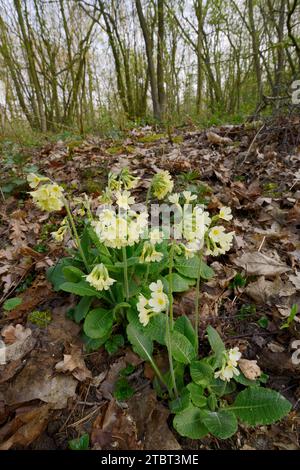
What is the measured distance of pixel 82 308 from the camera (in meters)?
1.87

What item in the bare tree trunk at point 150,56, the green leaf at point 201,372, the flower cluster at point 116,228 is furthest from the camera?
the bare tree trunk at point 150,56

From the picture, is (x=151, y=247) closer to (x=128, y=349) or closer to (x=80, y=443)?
(x=128, y=349)

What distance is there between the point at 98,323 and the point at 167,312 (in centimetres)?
60

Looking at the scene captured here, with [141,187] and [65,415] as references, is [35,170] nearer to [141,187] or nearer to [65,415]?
[141,187]

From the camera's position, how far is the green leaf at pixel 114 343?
1.74 metres

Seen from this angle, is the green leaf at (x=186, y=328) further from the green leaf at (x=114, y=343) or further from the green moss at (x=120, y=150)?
the green moss at (x=120, y=150)

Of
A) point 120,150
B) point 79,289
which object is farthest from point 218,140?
point 79,289

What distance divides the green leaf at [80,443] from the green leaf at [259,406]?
27.6 inches

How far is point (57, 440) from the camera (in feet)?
4.79

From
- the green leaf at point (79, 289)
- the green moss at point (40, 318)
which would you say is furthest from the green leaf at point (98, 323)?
the green moss at point (40, 318)

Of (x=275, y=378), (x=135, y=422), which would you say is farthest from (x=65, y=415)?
(x=275, y=378)

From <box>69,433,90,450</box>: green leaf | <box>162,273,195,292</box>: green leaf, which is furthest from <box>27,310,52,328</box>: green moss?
<box>162,273,195,292</box>: green leaf

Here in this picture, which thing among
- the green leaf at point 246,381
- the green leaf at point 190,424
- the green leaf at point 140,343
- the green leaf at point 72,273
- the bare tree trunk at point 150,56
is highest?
the bare tree trunk at point 150,56

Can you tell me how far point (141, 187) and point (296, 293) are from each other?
185 centimetres
